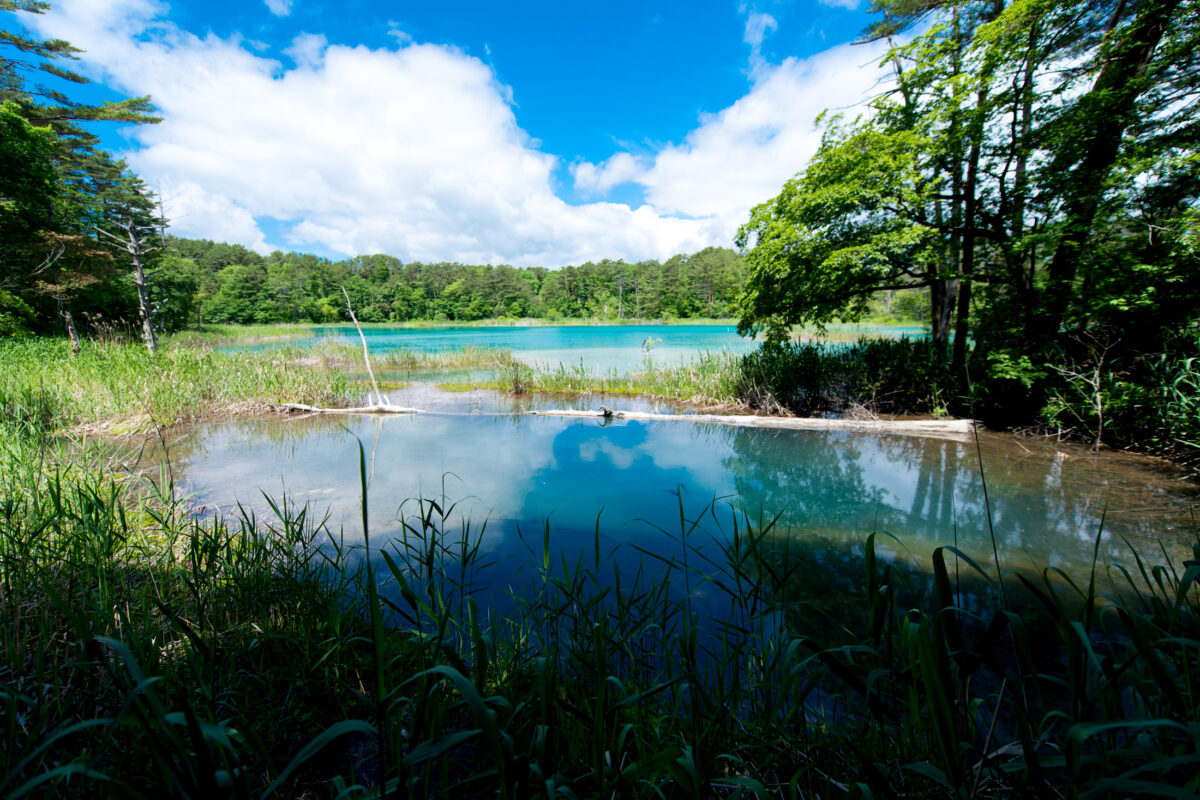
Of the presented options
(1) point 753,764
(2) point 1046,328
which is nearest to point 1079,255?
(2) point 1046,328

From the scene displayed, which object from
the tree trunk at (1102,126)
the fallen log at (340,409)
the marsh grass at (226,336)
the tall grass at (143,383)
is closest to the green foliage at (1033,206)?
the tree trunk at (1102,126)

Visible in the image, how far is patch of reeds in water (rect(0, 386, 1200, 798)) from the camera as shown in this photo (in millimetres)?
1023

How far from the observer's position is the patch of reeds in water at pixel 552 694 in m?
1.02

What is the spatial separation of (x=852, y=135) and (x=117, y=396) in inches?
543

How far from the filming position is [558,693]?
7.56 ft

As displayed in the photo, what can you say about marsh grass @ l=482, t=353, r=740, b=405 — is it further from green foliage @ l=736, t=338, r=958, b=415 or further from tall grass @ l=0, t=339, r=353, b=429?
tall grass @ l=0, t=339, r=353, b=429

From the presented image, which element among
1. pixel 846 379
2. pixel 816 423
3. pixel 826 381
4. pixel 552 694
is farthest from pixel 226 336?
pixel 552 694

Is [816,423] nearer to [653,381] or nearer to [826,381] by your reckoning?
[826,381]

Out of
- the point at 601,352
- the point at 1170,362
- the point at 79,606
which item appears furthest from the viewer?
the point at 601,352

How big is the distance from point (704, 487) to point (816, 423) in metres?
3.79

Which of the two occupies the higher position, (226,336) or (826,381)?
(226,336)

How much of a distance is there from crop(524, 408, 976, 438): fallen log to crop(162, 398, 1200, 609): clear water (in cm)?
17

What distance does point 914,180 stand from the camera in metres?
7.46

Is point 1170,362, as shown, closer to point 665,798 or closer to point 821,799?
point 821,799
